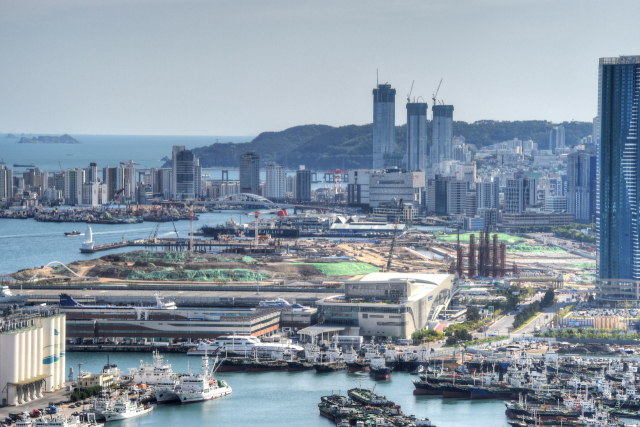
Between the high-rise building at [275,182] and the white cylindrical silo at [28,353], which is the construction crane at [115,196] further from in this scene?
the white cylindrical silo at [28,353]

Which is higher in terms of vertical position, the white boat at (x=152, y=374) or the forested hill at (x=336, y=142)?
the forested hill at (x=336, y=142)

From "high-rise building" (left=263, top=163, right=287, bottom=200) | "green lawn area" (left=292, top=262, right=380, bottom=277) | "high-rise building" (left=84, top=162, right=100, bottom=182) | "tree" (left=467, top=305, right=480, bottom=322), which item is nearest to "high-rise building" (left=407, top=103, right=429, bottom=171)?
"high-rise building" (left=263, top=163, right=287, bottom=200)

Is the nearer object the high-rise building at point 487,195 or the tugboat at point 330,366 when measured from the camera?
the tugboat at point 330,366

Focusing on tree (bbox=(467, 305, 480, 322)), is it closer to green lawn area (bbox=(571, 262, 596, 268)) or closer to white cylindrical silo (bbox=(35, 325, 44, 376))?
white cylindrical silo (bbox=(35, 325, 44, 376))

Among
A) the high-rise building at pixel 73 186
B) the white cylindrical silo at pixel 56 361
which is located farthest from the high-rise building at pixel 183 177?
the white cylindrical silo at pixel 56 361

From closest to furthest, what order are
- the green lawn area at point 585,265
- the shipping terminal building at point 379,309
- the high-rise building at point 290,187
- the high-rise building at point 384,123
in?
the shipping terminal building at point 379,309 → the green lawn area at point 585,265 → the high-rise building at point 290,187 → the high-rise building at point 384,123

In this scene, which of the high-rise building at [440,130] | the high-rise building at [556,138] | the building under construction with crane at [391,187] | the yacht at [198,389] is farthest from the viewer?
the high-rise building at [556,138]

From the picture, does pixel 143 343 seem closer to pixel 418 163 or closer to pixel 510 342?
pixel 510 342
